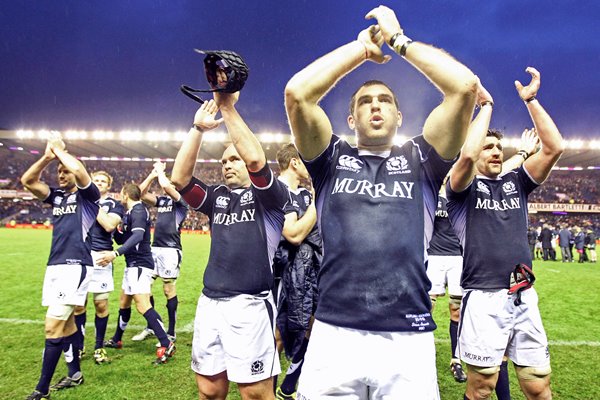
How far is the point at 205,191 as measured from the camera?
3.44 metres

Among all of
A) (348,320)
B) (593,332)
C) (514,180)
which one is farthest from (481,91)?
(593,332)

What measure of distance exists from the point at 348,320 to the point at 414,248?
49 centimetres

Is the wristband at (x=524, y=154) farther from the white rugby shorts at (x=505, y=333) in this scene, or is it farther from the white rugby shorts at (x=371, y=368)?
the white rugby shorts at (x=371, y=368)

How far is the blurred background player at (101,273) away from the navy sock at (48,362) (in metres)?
1.18

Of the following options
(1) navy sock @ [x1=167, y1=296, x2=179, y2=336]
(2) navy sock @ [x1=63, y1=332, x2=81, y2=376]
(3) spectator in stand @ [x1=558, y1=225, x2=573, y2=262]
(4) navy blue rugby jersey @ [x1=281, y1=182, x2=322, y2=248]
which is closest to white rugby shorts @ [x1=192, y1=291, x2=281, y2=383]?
(4) navy blue rugby jersey @ [x1=281, y1=182, x2=322, y2=248]

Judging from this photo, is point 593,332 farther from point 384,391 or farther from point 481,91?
point 384,391

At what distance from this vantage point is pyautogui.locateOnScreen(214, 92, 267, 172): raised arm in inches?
105

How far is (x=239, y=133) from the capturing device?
2.74 m

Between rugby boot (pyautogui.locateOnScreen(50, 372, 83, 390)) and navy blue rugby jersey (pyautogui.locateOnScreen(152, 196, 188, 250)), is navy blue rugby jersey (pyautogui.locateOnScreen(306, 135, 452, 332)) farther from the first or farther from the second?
navy blue rugby jersey (pyautogui.locateOnScreen(152, 196, 188, 250))

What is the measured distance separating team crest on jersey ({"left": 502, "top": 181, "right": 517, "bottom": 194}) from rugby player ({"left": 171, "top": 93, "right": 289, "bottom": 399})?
6.39 ft

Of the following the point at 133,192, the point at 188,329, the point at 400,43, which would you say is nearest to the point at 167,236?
the point at 133,192

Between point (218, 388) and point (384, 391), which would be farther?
point (218, 388)

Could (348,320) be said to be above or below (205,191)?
below

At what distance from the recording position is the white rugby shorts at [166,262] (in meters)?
7.28
